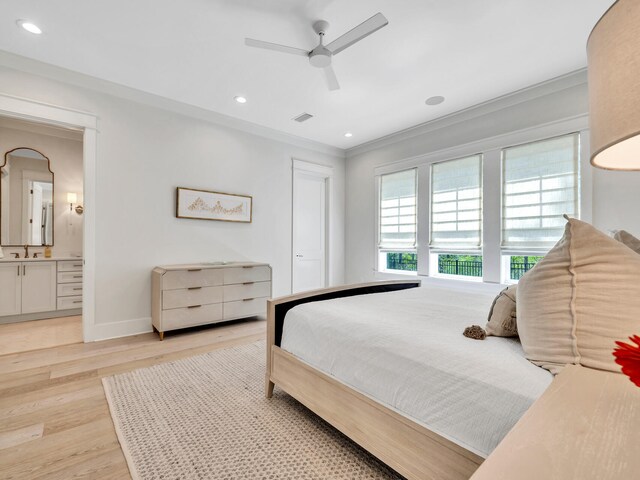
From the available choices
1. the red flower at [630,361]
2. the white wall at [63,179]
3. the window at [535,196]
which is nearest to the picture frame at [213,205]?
the white wall at [63,179]

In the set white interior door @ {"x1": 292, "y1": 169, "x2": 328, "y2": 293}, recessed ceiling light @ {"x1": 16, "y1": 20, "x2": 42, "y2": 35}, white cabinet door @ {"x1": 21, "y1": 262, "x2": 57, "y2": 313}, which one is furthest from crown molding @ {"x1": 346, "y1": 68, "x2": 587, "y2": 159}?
white cabinet door @ {"x1": 21, "y1": 262, "x2": 57, "y2": 313}

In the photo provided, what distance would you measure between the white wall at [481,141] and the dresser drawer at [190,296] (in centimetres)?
250

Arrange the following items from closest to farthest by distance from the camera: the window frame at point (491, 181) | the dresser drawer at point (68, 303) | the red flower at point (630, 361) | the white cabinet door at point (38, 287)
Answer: the red flower at point (630, 361) → the window frame at point (491, 181) → the white cabinet door at point (38, 287) → the dresser drawer at point (68, 303)

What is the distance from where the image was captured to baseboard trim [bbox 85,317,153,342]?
10.4 ft

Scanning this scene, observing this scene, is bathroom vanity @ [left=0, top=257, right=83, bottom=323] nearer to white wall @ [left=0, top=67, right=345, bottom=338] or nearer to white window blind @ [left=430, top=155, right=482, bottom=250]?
white wall @ [left=0, top=67, right=345, bottom=338]

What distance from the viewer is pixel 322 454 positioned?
152 centimetres

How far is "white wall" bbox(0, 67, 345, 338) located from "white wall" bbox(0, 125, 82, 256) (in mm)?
1855

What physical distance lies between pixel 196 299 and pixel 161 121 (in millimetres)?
2128

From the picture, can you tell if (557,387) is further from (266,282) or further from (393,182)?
(393,182)

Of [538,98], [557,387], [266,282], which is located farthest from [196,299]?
[538,98]

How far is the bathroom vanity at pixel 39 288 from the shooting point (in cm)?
383

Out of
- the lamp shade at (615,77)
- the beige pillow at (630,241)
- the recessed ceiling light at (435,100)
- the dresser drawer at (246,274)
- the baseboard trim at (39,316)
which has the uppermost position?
the recessed ceiling light at (435,100)

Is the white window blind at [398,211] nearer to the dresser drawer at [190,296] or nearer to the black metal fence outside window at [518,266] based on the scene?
the black metal fence outside window at [518,266]

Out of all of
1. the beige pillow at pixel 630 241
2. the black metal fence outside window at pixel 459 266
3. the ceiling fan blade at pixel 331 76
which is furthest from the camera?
the black metal fence outside window at pixel 459 266
